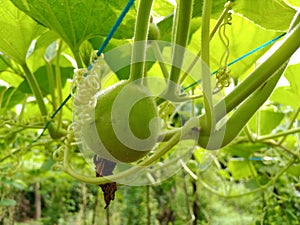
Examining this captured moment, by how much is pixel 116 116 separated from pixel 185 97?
4.5 inches

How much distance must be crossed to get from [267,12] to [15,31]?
32 cm

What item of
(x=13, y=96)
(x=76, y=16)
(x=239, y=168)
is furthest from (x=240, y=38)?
(x=239, y=168)

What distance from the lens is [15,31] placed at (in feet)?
1.98

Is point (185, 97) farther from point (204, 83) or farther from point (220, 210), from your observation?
point (220, 210)

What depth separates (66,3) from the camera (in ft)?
1.62

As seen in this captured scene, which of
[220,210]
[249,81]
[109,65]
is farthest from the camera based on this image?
[220,210]

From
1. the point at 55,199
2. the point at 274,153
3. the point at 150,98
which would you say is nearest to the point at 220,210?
the point at 55,199

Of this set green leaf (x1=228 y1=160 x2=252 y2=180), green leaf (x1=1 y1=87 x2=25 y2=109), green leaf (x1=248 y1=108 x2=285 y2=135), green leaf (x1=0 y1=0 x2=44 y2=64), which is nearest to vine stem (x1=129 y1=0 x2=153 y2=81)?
green leaf (x1=0 y1=0 x2=44 y2=64)

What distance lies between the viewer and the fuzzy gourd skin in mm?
355

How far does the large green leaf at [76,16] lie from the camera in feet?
1.62

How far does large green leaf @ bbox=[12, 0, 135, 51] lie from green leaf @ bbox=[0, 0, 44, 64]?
3.0 inches

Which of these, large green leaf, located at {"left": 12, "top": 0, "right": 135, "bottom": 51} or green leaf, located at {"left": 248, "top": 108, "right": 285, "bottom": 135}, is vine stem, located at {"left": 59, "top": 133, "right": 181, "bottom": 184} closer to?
large green leaf, located at {"left": 12, "top": 0, "right": 135, "bottom": 51}

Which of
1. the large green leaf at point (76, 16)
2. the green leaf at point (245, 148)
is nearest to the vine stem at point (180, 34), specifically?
the large green leaf at point (76, 16)

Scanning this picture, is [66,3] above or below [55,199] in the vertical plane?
above
